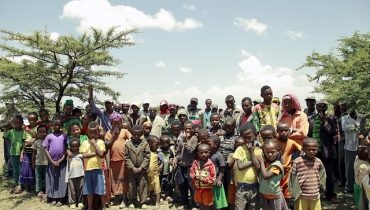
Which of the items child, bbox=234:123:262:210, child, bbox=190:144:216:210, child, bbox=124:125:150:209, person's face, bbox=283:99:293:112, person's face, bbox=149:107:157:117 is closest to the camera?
child, bbox=234:123:262:210

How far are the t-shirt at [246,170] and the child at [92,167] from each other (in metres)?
2.46

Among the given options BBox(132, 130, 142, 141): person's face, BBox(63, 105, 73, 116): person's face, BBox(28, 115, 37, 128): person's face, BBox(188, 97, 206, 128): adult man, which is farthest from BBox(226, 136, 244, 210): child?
BBox(28, 115, 37, 128): person's face

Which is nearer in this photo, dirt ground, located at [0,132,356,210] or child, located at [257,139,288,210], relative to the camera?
child, located at [257,139,288,210]

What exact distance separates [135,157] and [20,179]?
3.04 metres

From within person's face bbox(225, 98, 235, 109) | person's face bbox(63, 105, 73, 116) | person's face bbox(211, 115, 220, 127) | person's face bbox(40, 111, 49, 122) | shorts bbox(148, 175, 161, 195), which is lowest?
shorts bbox(148, 175, 161, 195)

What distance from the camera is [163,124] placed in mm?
6652

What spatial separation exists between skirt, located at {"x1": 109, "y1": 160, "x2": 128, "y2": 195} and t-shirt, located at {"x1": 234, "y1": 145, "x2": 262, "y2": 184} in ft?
8.24

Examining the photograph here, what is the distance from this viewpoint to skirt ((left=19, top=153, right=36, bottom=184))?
6.30 metres

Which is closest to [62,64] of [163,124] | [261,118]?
[163,124]

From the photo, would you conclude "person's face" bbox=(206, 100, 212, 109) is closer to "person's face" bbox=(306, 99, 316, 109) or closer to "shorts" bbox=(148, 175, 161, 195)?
"person's face" bbox=(306, 99, 316, 109)

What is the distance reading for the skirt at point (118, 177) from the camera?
18.1 feet

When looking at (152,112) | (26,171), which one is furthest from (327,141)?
(26,171)

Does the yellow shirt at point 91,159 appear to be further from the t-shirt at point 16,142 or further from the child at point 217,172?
the t-shirt at point 16,142

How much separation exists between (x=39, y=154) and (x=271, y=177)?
4840 mm
